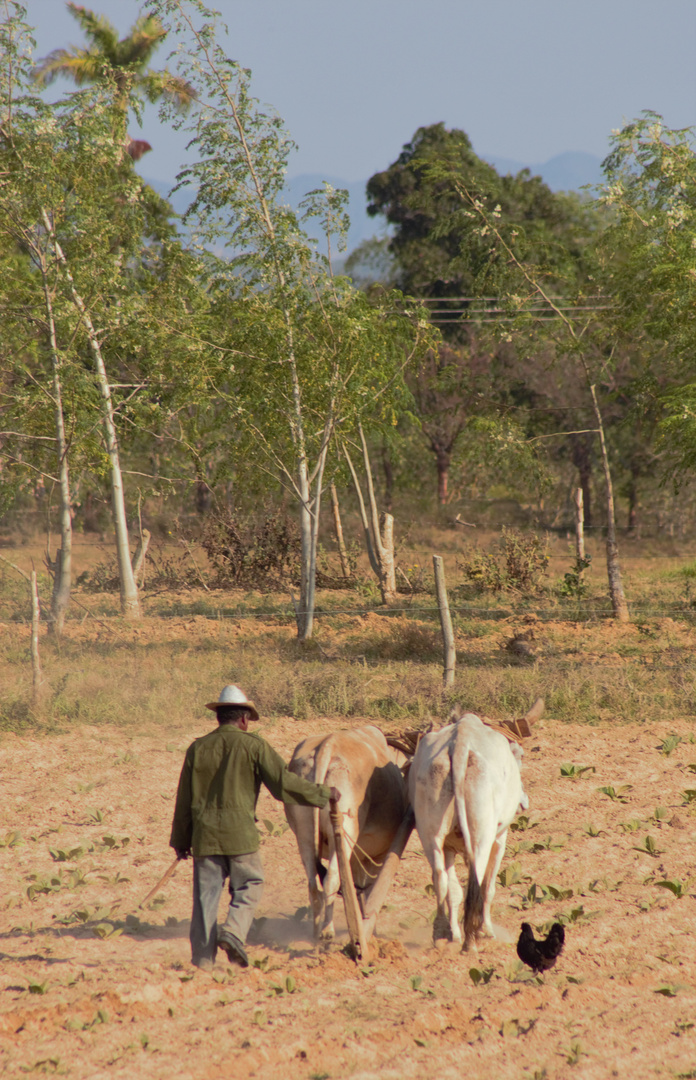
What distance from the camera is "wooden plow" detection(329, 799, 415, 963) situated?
17.4ft

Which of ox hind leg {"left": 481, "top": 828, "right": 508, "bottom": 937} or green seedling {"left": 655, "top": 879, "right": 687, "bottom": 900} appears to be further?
green seedling {"left": 655, "top": 879, "right": 687, "bottom": 900}

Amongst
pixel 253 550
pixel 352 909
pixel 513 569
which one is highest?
pixel 253 550

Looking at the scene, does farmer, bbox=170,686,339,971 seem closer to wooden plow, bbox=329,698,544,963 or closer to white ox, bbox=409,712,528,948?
wooden plow, bbox=329,698,544,963

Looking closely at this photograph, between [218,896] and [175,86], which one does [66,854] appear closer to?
[218,896]

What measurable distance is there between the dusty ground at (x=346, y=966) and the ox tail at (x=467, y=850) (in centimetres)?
16

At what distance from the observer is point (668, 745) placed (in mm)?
9438

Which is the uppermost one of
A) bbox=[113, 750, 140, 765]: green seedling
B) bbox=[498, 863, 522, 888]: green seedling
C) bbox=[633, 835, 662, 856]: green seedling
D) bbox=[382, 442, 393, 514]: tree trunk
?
bbox=[382, 442, 393, 514]: tree trunk

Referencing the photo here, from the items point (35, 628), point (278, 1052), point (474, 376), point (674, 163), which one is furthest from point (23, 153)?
point (474, 376)

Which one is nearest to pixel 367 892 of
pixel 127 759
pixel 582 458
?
pixel 127 759

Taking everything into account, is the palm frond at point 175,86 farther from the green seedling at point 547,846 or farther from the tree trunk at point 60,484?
the green seedling at point 547,846

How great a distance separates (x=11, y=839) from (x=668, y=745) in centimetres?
620

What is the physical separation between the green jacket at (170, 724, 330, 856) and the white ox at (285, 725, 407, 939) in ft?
1.05

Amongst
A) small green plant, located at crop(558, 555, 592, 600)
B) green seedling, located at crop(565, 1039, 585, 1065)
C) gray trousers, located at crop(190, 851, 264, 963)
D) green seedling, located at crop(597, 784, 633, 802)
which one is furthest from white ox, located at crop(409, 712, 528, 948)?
small green plant, located at crop(558, 555, 592, 600)

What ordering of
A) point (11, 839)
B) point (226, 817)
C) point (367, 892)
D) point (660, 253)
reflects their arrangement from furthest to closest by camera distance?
1. point (660, 253)
2. point (11, 839)
3. point (367, 892)
4. point (226, 817)
